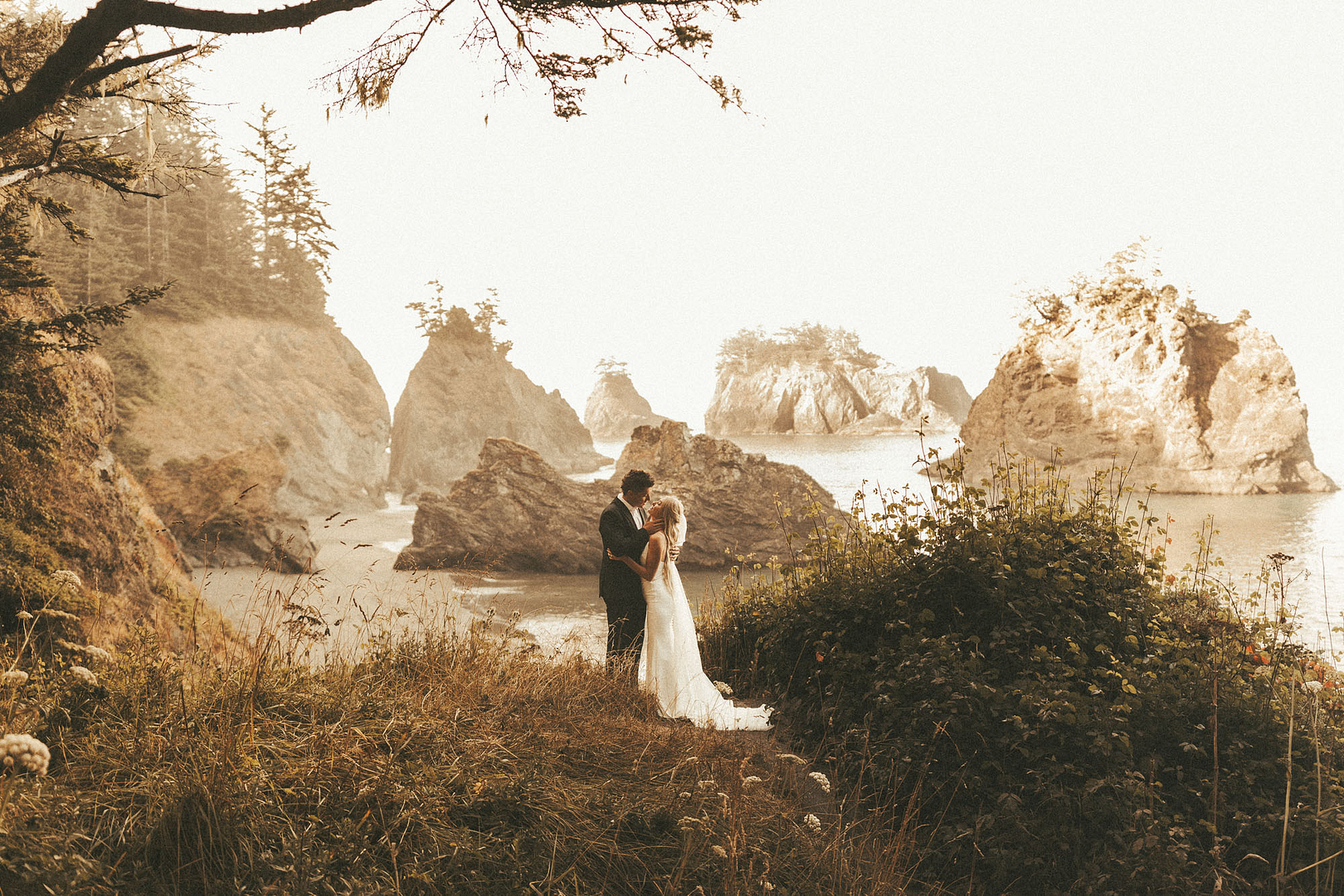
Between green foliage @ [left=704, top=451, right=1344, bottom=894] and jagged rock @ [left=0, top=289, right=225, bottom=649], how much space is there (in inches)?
229

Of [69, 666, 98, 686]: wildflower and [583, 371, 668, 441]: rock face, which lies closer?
[69, 666, 98, 686]: wildflower

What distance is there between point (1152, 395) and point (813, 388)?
75.9ft

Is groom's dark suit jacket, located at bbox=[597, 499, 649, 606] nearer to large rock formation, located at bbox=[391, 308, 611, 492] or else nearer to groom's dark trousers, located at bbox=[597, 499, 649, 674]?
groom's dark trousers, located at bbox=[597, 499, 649, 674]

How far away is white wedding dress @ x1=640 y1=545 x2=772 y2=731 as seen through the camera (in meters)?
5.63

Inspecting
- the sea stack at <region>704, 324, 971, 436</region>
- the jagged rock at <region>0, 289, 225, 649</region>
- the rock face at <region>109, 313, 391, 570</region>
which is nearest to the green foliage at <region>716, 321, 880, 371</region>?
the sea stack at <region>704, 324, 971, 436</region>

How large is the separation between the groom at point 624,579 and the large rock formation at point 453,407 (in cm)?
3656

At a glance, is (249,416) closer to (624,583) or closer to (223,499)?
(223,499)

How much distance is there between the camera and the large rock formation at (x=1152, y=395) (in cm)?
2988

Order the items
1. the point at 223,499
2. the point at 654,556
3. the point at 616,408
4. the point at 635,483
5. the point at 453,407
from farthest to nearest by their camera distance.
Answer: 1. the point at 616,408
2. the point at 453,407
3. the point at 223,499
4. the point at 635,483
5. the point at 654,556

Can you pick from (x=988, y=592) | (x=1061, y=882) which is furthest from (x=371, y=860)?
(x=988, y=592)

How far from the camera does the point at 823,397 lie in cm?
5197

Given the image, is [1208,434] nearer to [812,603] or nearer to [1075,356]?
[1075,356]

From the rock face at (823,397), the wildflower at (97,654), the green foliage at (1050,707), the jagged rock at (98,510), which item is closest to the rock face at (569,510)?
the jagged rock at (98,510)

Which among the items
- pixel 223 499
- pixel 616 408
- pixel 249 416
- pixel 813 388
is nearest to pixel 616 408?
pixel 616 408
